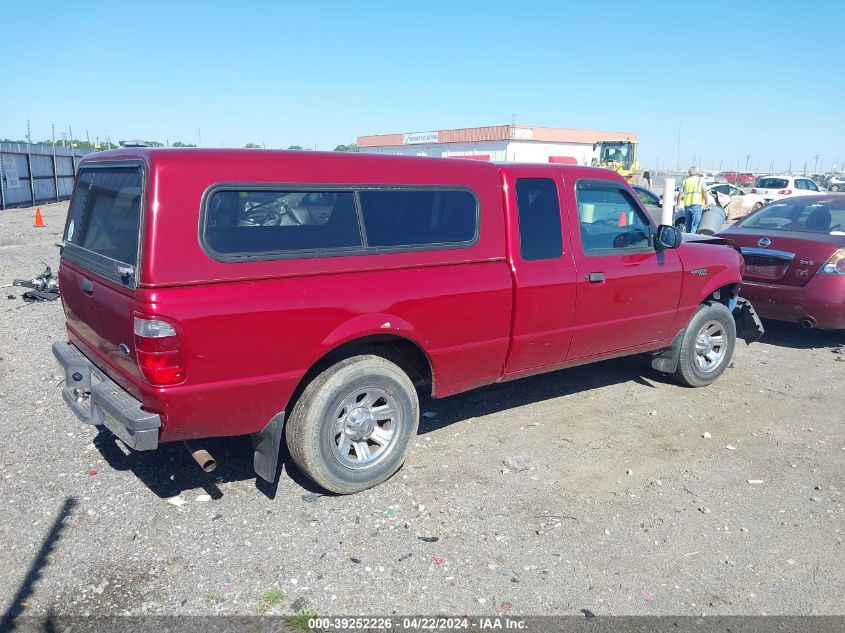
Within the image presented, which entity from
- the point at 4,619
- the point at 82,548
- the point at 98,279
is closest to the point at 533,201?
the point at 98,279

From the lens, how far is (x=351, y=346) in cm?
412

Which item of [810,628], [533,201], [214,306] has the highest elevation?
[533,201]

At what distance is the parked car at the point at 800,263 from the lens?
7348 mm

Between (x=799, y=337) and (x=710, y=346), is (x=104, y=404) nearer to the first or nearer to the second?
(x=710, y=346)

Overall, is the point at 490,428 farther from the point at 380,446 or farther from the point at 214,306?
the point at 214,306

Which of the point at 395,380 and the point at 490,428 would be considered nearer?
the point at 395,380

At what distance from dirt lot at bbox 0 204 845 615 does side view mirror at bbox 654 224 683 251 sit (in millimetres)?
1442

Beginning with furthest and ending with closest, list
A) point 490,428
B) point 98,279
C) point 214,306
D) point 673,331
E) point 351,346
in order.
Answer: point 673,331 < point 490,428 < point 351,346 < point 98,279 < point 214,306

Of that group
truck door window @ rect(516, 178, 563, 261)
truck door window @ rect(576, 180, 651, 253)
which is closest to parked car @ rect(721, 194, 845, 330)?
truck door window @ rect(576, 180, 651, 253)

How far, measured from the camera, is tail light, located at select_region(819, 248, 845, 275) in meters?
7.36

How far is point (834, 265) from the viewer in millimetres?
7367

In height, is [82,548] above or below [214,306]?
below

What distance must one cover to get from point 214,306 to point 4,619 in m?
1.70

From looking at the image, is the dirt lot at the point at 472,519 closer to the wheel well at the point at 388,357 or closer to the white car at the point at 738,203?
the wheel well at the point at 388,357
